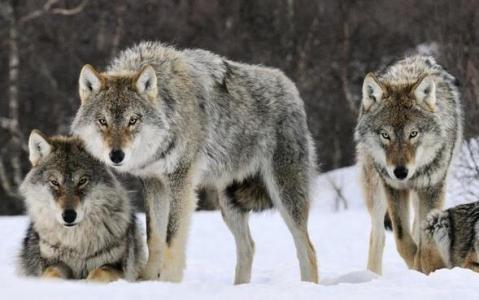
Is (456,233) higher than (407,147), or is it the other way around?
(407,147)

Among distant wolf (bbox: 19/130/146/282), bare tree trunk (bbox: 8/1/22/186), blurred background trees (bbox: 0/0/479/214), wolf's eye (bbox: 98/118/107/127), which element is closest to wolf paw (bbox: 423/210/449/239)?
distant wolf (bbox: 19/130/146/282)

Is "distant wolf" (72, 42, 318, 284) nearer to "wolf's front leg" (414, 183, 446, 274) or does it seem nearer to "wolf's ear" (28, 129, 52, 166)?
"wolf's ear" (28, 129, 52, 166)

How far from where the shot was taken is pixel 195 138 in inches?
245

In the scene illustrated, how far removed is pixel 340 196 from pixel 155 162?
7.67 meters

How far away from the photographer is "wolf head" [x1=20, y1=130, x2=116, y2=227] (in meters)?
5.63

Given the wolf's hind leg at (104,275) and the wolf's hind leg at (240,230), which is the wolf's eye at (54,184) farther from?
the wolf's hind leg at (240,230)

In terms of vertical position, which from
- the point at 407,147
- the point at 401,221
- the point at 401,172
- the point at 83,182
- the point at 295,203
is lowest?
the point at 401,221

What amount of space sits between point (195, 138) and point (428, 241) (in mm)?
1676

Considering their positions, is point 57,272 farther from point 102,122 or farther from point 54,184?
point 102,122

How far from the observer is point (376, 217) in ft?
23.7

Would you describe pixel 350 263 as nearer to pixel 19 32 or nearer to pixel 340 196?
pixel 340 196

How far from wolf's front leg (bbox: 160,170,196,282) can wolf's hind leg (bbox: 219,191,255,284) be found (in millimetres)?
948

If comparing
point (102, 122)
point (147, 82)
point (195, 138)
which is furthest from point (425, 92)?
point (102, 122)

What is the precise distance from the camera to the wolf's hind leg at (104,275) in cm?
551
